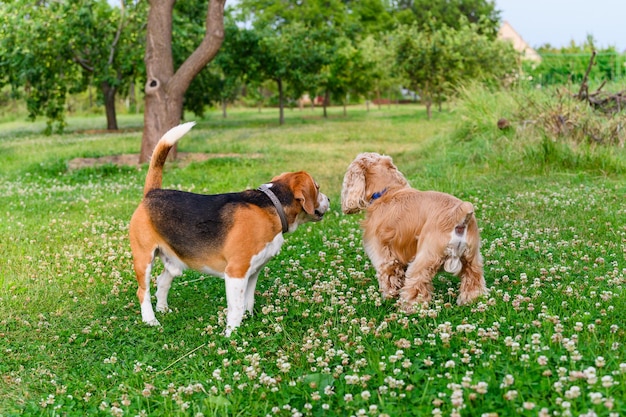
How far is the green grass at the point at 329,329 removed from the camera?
12.7 feet

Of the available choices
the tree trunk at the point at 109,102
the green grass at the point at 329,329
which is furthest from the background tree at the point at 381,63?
the green grass at the point at 329,329

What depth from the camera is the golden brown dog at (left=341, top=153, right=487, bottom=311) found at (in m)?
5.46

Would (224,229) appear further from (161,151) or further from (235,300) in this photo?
(161,151)

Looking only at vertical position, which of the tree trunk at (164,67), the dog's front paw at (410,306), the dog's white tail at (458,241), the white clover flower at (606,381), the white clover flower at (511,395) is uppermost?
the tree trunk at (164,67)

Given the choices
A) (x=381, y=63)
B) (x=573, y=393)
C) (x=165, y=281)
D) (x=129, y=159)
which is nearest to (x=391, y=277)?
(x=165, y=281)

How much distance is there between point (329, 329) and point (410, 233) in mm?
1250

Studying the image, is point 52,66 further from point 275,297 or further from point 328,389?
point 328,389

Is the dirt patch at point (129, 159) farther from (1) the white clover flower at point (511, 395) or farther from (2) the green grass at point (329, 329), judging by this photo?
(1) the white clover flower at point (511, 395)

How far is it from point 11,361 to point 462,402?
376 cm

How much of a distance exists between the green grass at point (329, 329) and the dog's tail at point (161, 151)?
4.20ft

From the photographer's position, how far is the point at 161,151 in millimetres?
6051

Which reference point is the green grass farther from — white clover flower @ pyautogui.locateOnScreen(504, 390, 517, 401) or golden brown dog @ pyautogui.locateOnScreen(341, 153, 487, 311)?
golden brown dog @ pyautogui.locateOnScreen(341, 153, 487, 311)

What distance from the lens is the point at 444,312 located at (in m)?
5.29

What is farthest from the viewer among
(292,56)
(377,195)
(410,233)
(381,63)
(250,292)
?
(381,63)
